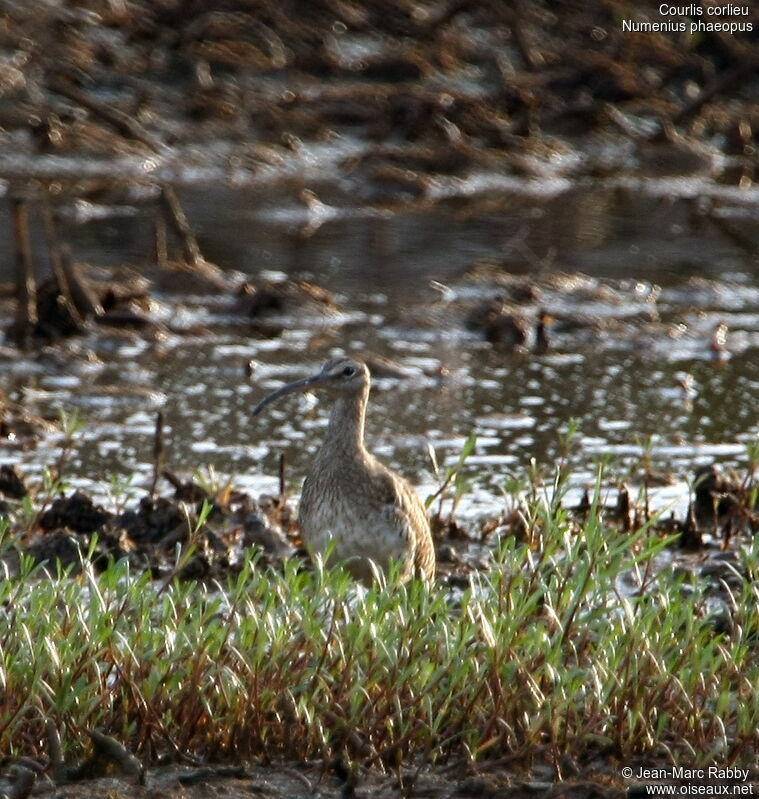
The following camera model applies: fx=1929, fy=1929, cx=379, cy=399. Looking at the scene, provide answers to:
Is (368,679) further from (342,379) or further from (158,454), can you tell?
(158,454)

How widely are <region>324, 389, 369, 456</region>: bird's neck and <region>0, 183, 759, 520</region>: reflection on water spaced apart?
96 centimetres

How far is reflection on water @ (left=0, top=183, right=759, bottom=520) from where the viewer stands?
9469 mm

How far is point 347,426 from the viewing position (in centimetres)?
731

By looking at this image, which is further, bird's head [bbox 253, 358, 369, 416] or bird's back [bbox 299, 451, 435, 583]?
bird's head [bbox 253, 358, 369, 416]

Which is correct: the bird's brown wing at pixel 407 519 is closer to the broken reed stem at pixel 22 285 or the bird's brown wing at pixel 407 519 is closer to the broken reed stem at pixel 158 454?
the broken reed stem at pixel 158 454

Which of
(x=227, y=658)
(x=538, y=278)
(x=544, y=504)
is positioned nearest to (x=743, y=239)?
(x=538, y=278)

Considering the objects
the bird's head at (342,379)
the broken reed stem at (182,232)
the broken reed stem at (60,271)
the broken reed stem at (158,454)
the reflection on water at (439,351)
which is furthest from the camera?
the broken reed stem at (182,232)

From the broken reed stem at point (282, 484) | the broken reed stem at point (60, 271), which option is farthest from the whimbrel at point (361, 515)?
the broken reed stem at point (60, 271)

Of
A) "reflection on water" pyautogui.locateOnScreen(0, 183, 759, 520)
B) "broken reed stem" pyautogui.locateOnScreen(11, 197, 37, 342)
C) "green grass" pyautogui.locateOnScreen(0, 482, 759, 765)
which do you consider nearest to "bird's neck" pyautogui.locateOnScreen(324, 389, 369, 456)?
"reflection on water" pyautogui.locateOnScreen(0, 183, 759, 520)

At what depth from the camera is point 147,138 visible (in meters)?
17.5

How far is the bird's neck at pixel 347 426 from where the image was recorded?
23.5ft

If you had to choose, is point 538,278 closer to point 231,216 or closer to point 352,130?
point 231,216

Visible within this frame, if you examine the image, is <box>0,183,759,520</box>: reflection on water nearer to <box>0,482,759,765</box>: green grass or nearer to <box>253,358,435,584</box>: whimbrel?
<box>253,358,435,584</box>: whimbrel

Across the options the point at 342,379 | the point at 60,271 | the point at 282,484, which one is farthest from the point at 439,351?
the point at 342,379
